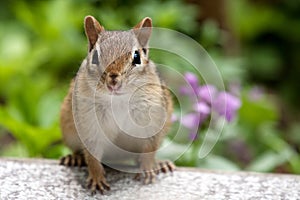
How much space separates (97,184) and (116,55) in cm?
58

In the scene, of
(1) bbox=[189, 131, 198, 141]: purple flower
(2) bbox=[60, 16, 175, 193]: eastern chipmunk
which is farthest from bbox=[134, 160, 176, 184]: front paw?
(1) bbox=[189, 131, 198, 141]: purple flower

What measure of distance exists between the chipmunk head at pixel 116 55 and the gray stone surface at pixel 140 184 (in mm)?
487

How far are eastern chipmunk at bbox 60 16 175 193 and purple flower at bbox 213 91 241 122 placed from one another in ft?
1.05

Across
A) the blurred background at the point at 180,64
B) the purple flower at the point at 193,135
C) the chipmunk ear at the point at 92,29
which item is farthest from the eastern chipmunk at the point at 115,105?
the blurred background at the point at 180,64

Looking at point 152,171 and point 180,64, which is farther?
point 180,64

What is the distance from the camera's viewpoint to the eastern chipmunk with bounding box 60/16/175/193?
2.46 meters

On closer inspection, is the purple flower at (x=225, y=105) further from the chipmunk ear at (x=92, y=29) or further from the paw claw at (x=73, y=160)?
the chipmunk ear at (x=92, y=29)

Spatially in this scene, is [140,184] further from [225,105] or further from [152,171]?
[225,105]

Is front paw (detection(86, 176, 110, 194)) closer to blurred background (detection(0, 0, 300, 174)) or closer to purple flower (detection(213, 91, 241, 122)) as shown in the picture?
blurred background (detection(0, 0, 300, 174))

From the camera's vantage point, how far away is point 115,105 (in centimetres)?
261

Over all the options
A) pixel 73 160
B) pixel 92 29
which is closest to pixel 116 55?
pixel 92 29

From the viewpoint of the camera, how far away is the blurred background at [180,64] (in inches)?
143

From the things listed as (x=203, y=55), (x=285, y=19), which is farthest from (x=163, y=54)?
(x=285, y=19)

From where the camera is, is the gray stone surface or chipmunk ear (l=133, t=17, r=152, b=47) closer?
chipmunk ear (l=133, t=17, r=152, b=47)
